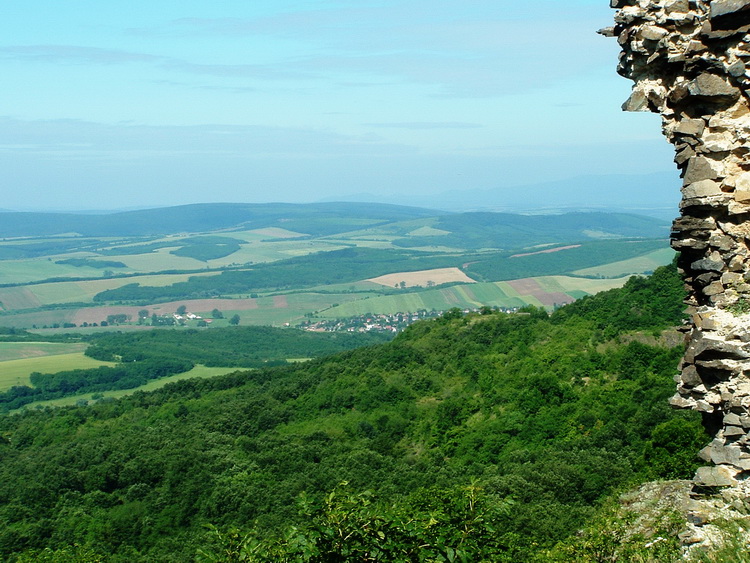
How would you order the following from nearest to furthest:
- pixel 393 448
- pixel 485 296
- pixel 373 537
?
1. pixel 373 537
2. pixel 393 448
3. pixel 485 296

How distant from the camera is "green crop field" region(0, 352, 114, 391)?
96375 mm

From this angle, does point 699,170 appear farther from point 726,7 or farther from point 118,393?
point 118,393

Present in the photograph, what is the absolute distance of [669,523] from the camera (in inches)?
519

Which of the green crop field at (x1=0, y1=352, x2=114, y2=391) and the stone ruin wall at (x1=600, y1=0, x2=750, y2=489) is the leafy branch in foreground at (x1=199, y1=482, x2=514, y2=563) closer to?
the stone ruin wall at (x1=600, y1=0, x2=750, y2=489)

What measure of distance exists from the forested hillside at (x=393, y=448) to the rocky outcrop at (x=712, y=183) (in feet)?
15.1

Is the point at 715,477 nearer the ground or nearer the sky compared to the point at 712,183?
nearer the ground

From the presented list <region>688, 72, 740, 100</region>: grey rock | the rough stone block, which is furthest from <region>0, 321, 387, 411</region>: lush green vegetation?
<region>688, 72, 740, 100</region>: grey rock

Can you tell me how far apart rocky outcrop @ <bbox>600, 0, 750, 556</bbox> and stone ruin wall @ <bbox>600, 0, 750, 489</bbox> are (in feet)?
0.04

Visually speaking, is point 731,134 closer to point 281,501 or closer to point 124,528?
point 281,501

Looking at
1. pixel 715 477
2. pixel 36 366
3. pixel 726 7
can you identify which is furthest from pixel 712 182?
pixel 36 366

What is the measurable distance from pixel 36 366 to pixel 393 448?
76.7 m

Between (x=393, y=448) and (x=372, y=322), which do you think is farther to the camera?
(x=372, y=322)

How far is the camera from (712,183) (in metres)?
9.71

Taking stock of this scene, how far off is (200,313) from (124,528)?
5351 inches
